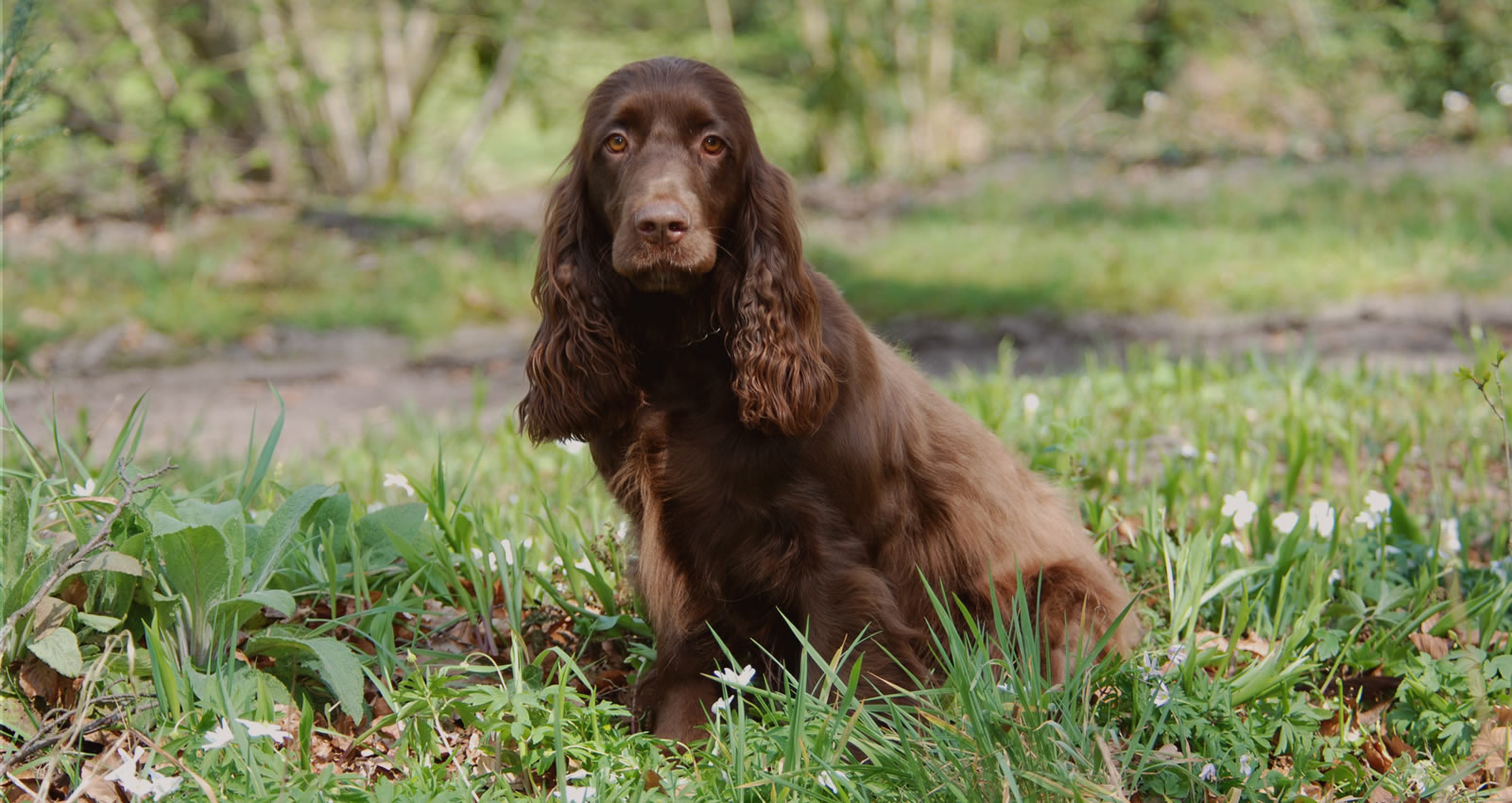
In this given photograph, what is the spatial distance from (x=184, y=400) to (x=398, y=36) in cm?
664

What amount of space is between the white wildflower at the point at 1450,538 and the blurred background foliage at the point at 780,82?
894 cm

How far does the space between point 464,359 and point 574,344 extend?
5.12m

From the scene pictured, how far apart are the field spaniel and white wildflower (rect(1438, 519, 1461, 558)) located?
1069mm

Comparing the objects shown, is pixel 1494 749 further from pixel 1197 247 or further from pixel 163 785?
pixel 1197 247

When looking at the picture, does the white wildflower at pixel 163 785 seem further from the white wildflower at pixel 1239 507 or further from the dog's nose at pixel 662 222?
the white wildflower at pixel 1239 507

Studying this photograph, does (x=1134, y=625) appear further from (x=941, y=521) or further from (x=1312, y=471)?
(x=1312, y=471)

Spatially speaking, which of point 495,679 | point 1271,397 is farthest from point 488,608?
point 1271,397

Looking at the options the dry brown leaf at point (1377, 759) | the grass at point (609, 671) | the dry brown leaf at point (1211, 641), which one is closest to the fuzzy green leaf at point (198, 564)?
the grass at point (609, 671)

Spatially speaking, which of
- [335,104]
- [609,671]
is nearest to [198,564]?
[609,671]

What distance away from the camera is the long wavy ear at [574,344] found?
8.80ft

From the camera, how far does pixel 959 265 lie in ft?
29.6

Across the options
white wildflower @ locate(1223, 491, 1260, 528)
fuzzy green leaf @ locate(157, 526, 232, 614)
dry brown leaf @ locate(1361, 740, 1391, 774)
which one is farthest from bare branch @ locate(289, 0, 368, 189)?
dry brown leaf @ locate(1361, 740, 1391, 774)

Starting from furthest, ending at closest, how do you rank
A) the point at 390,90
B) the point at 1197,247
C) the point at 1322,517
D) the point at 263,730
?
the point at 390,90
the point at 1197,247
the point at 1322,517
the point at 263,730

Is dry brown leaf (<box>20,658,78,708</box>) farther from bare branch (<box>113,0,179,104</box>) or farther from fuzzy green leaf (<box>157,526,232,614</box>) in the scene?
bare branch (<box>113,0,179,104</box>)
